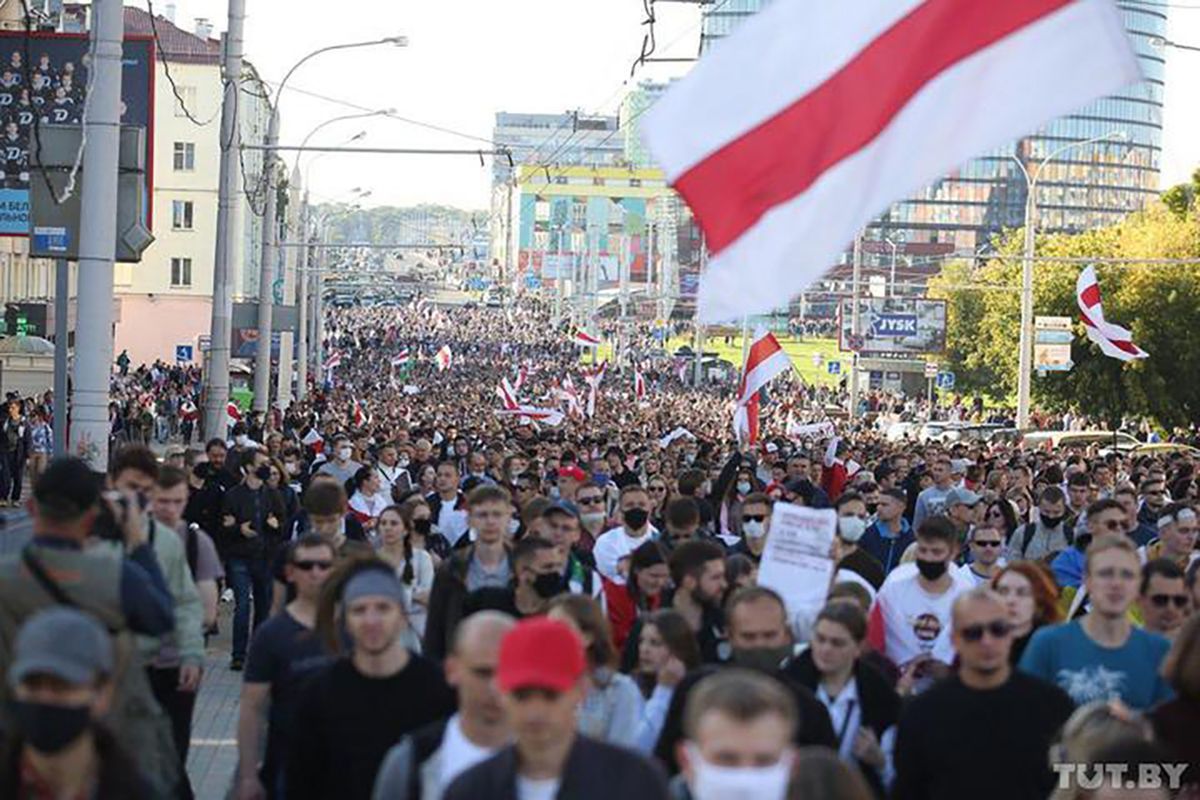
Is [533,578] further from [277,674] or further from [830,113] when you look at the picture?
[830,113]

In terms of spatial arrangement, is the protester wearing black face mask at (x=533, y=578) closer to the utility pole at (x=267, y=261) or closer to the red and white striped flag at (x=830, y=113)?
the red and white striped flag at (x=830, y=113)

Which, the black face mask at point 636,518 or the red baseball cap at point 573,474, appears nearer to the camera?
the black face mask at point 636,518

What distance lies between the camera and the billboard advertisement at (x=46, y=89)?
3028 centimetres

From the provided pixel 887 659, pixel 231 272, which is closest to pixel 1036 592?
pixel 887 659

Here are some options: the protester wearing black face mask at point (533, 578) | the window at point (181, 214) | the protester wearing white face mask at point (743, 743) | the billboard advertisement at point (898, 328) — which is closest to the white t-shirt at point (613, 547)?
the protester wearing black face mask at point (533, 578)

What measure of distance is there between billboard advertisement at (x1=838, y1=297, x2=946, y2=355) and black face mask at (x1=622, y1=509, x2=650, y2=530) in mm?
54681

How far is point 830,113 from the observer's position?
7785mm

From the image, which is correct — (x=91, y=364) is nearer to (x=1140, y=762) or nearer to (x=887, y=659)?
(x=887, y=659)

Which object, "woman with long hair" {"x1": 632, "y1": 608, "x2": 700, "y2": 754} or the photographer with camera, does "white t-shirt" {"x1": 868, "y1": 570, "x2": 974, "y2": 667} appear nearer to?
"woman with long hair" {"x1": 632, "y1": 608, "x2": 700, "y2": 754}

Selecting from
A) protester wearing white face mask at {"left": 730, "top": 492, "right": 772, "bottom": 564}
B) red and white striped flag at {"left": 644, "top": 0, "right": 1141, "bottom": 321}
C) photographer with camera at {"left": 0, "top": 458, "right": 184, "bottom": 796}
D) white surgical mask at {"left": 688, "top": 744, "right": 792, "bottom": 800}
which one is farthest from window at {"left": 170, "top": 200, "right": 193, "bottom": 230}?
white surgical mask at {"left": 688, "top": 744, "right": 792, "bottom": 800}

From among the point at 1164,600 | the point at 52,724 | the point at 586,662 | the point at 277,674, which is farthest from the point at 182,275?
the point at 52,724

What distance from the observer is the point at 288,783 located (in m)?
7.73

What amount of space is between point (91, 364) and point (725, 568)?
7.39m

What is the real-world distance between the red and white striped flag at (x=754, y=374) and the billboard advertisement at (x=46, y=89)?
8.40 meters
